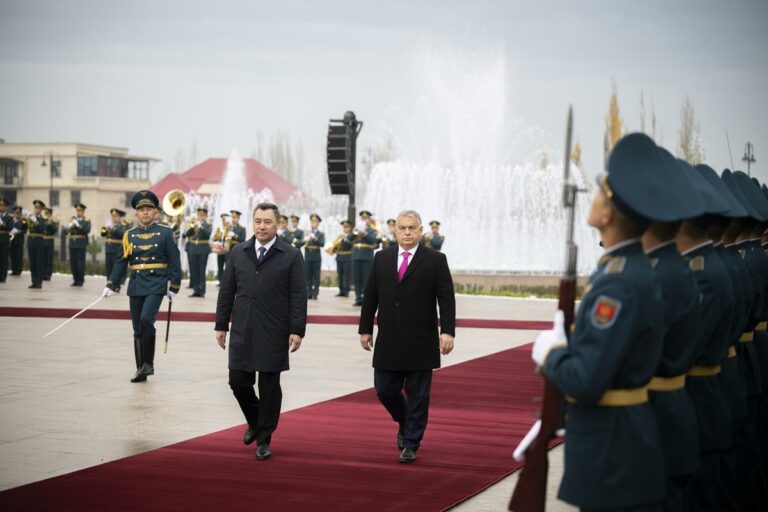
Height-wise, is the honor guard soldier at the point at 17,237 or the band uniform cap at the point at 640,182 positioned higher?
the band uniform cap at the point at 640,182

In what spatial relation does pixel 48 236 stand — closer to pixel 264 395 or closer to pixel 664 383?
pixel 264 395

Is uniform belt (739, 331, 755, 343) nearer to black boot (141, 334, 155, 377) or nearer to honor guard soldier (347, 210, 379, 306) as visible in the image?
black boot (141, 334, 155, 377)

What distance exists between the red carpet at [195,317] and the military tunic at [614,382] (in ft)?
50.4

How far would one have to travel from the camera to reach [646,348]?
15.2 feet

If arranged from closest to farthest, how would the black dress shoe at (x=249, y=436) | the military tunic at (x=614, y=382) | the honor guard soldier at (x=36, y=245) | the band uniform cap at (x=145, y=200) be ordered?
the military tunic at (x=614, y=382)
the black dress shoe at (x=249, y=436)
the band uniform cap at (x=145, y=200)
the honor guard soldier at (x=36, y=245)

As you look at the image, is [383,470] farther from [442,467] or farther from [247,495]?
[247,495]

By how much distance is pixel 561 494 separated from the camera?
4766 mm

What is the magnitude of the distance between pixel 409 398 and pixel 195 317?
1277cm

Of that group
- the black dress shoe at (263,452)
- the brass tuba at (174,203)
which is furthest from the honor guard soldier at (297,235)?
the black dress shoe at (263,452)

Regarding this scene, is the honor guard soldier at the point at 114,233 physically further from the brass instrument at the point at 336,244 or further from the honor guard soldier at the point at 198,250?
the brass instrument at the point at 336,244

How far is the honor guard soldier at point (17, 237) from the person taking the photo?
31536 mm

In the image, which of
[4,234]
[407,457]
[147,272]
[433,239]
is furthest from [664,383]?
[4,234]

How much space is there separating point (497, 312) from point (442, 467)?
53.8 feet

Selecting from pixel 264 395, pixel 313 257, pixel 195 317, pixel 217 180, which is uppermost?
pixel 217 180
